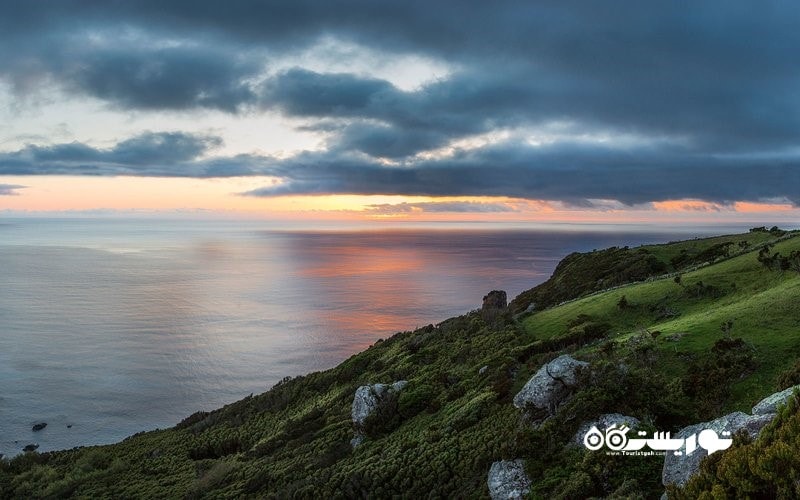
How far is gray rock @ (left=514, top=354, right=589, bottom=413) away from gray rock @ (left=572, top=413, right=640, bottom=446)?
215 cm

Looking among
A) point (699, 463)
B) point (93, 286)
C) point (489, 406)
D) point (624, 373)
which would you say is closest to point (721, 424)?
point (699, 463)

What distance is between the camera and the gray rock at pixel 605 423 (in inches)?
712

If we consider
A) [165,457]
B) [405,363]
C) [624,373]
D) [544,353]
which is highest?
[624,373]

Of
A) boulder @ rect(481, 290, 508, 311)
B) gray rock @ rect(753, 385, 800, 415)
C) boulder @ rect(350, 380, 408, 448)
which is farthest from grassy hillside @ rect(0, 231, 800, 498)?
boulder @ rect(481, 290, 508, 311)

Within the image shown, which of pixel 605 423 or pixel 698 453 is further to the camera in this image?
pixel 605 423

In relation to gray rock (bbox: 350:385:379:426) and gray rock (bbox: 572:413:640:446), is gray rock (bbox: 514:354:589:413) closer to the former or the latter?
gray rock (bbox: 572:413:640:446)

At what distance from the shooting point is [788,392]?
14.7m

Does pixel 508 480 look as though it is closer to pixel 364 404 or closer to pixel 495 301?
pixel 364 404

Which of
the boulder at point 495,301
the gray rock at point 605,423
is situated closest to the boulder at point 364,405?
the gray rock at point 605,423

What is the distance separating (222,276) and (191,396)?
13600 centimetres

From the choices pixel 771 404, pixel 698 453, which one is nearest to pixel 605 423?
pixel 698 453

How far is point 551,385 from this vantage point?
21.4m

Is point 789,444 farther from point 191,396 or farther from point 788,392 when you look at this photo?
point 191,396

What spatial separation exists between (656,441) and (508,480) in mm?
5866
